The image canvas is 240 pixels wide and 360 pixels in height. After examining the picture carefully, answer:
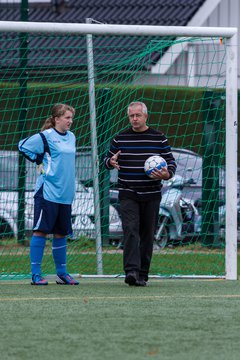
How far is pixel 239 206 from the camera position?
13.9 metres

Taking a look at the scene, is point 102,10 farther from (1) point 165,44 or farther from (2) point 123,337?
(2) point 123,337

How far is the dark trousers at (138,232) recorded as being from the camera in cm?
951

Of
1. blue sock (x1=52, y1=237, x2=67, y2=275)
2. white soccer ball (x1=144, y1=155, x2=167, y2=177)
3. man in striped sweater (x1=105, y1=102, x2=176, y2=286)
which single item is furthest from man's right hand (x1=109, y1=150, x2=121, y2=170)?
blue sock (x1=52, y1=237, x2=67, y2=275)

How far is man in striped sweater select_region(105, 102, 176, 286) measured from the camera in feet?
31.3

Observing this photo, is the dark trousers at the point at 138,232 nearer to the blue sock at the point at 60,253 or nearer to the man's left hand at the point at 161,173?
the man's left hand at the point at 161,173

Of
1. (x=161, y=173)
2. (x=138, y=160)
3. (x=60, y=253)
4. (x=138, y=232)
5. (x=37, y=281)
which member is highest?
(x=138, y=160)

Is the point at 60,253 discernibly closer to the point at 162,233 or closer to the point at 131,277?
the point at 131,277

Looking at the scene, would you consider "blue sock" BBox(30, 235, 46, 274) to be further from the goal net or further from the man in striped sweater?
the goal net

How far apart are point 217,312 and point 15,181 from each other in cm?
517

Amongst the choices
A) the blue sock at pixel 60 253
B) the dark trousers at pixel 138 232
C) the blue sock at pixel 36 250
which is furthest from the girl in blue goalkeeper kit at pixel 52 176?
the dark trousers at pixel 138 232

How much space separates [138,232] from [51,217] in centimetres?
77

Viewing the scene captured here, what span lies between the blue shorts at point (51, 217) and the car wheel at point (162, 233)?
9.03 feet

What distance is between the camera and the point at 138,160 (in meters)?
9.62

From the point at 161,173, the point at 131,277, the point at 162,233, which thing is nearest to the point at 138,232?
the point at 131,277
